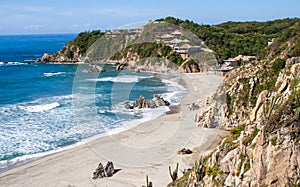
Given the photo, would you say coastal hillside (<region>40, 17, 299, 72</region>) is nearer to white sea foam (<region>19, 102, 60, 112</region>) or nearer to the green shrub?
white sea foam (<region>19, 102, 60, 112</region>)

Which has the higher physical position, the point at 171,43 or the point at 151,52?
the point at 171,43

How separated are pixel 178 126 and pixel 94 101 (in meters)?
13.3

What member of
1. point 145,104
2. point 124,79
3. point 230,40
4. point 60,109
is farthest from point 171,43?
point 60,109

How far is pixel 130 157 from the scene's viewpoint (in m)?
20.0

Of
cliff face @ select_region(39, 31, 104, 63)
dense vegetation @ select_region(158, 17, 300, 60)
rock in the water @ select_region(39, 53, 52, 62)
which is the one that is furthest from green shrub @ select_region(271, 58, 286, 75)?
rock in the water @ select_region(39, 53, 52, 62)

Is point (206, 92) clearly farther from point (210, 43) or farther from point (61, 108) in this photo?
point (210, 43)

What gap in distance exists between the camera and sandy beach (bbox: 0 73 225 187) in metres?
17.2

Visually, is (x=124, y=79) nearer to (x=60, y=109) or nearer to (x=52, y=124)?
(x=60, y=109)

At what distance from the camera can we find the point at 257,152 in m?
9.59

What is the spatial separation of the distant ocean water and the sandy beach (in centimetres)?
170

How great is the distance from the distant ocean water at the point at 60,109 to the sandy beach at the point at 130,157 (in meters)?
1.70

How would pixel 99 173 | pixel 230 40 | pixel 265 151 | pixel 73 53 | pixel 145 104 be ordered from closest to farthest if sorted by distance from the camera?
1. pixel 265 151
2. pixel 99 173
3. pixel 145 104
4. pixel 230 40
5. pixel 73 53

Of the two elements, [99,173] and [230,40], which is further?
[230,40]

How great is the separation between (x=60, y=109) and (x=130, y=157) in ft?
50.7
